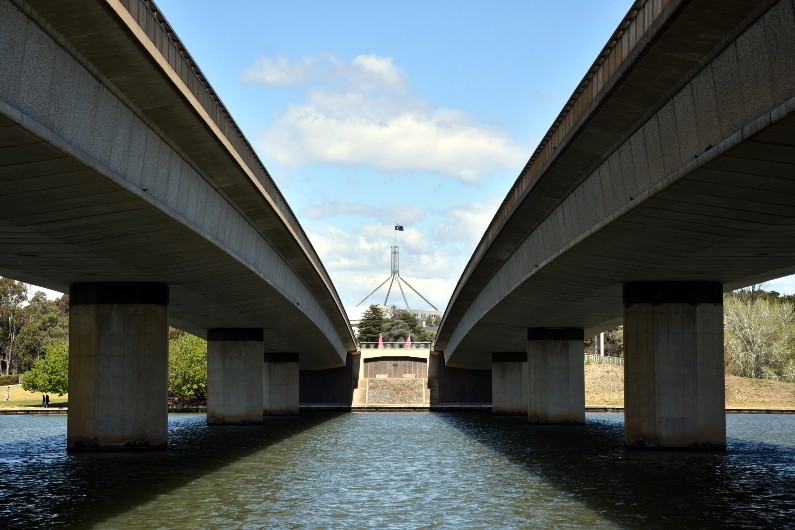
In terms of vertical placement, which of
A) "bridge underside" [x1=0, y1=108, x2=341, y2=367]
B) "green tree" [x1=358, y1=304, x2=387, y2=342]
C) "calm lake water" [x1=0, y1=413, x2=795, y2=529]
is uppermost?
"green tree" [x1=358, y1=304, x2=387, y2=342]

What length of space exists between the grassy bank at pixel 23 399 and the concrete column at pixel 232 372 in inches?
1896

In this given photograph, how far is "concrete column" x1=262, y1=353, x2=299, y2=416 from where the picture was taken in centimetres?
9069

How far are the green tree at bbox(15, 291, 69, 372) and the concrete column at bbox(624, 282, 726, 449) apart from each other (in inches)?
5050

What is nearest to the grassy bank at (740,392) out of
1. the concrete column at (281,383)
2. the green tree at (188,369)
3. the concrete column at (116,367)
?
the concrete column at (281,383)

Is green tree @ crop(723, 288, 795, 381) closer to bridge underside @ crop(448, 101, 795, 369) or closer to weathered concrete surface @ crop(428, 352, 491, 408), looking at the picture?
weathered concrete surface @ crop(428, 352, 491, 408)

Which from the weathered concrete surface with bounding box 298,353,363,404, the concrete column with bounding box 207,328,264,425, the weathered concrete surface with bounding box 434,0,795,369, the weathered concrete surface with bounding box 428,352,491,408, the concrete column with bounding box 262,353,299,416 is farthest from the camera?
the weathered concrete surface with bounding box 298,353,363,404

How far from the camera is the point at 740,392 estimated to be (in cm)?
10562

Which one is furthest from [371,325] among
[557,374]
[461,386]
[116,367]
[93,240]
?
[93,240]

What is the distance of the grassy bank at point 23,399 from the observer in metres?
114

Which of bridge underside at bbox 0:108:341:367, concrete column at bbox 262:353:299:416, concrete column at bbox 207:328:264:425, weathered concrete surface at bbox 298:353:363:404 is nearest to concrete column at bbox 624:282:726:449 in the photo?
bridge underside at bbox 0:108:341:367

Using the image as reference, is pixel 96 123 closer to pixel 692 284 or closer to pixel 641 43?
pixel 641 43

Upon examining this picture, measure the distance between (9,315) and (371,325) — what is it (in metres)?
63.6

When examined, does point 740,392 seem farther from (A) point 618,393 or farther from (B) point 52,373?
(B) point 52,373

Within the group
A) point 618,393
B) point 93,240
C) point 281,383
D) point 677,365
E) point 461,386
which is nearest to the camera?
point 93,240
